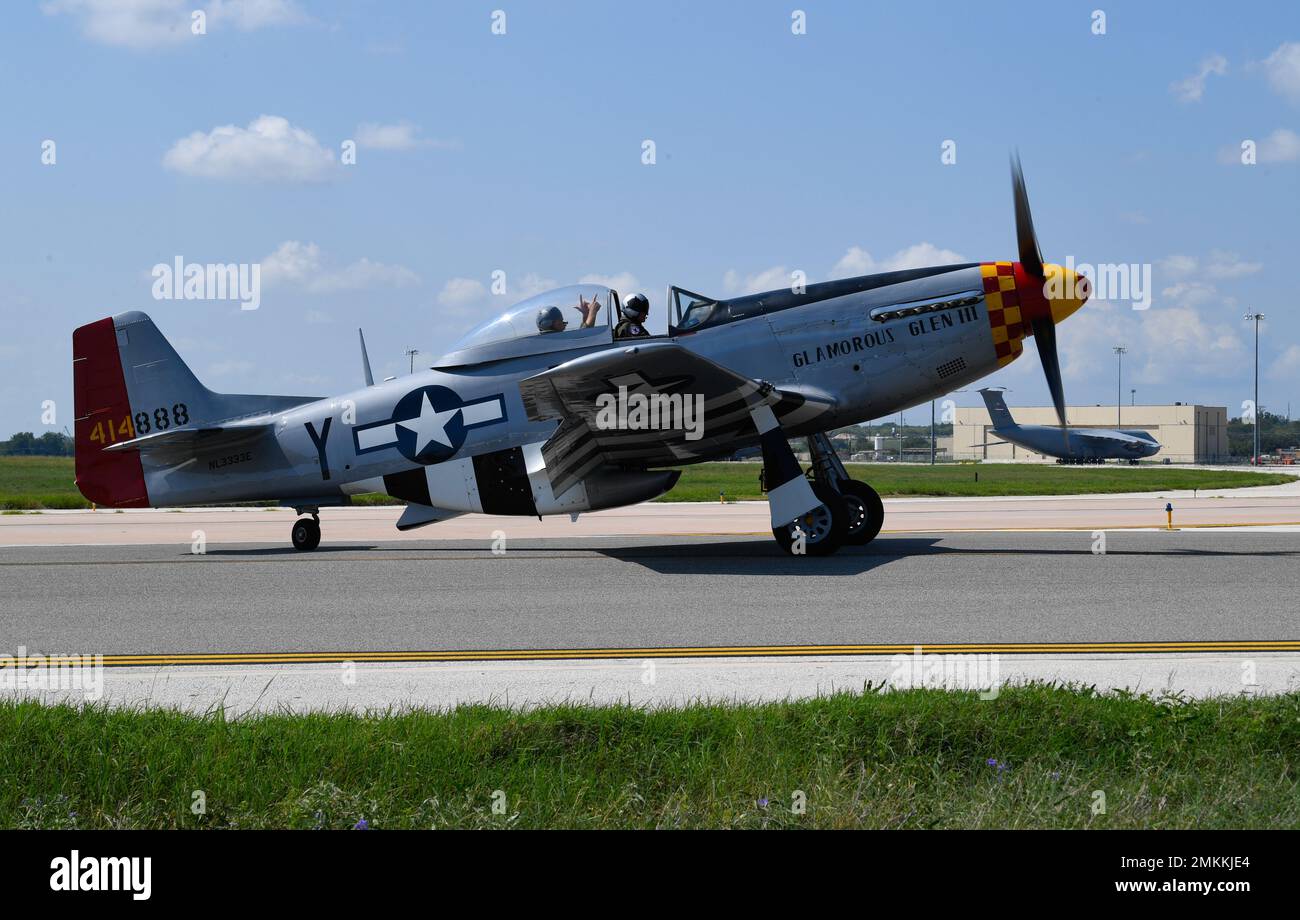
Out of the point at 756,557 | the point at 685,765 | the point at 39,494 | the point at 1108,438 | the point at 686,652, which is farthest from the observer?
the point at 1108,438

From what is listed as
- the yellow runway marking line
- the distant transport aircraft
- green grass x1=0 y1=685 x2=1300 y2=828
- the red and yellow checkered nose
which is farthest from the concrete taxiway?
the distant transport aircraft

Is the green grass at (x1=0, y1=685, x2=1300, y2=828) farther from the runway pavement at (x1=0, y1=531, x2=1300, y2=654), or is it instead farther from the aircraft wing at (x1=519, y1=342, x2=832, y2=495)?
the aircraft wing at (x1=519, y1=342, x2=832, y2=495)

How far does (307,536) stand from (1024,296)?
11025 mm

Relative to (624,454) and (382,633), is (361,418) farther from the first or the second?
(382,633)

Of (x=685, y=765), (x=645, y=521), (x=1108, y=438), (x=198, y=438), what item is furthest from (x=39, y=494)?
(x=1108, y=438)

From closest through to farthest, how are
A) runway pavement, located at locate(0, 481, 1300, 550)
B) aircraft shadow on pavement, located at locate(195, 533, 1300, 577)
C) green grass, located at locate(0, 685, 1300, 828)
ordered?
green grass, located at locate(0, 685, 1300, 828), aircraft shadow on pavement, located at locate(195, 533, 1300, 577), runway pavement, located at locate(0, 481, 1300, 550)

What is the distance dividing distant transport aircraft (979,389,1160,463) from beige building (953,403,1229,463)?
32188 mm

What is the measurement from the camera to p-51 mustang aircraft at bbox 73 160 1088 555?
573 inches

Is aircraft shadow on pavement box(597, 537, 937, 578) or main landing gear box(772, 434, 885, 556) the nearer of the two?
aircraft shadow on pavement box(597, 537, 937, 578)

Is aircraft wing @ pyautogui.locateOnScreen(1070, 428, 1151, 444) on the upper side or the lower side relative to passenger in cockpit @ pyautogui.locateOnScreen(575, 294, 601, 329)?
lower

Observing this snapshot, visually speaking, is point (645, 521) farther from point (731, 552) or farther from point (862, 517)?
point (862, 517)

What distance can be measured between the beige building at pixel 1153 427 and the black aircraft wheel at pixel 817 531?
111008 mm

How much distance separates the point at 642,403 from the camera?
1413 cm

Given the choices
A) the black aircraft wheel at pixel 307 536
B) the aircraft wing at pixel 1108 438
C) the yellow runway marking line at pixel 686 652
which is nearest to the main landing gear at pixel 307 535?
the black aircraft wheel at pixel 307 536
